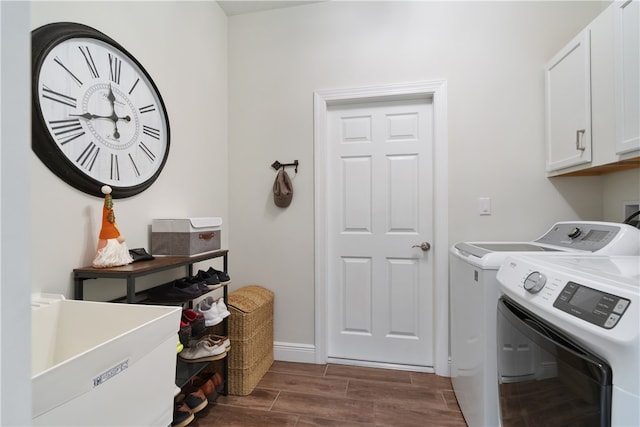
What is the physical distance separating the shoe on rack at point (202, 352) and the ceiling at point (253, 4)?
246cm

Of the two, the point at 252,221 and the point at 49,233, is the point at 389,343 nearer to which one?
the point at 252,221

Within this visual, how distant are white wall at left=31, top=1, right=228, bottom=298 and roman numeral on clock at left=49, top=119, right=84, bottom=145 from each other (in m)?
0.14

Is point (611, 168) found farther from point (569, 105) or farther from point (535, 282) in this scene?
point (535, 282)

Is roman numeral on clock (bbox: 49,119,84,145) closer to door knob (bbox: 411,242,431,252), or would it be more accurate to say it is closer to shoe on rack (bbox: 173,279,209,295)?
shoe on rack (bbox: 173,279,209,295)

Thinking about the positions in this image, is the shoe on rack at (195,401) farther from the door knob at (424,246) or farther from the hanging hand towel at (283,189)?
the door knob at (424,246)

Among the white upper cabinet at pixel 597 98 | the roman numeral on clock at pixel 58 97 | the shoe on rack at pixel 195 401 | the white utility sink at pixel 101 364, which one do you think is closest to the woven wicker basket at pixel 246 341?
the shoe on rack at pixel 195 401

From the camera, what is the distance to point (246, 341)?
1.83m

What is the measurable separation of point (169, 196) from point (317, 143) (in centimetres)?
111

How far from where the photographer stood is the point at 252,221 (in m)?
2.32

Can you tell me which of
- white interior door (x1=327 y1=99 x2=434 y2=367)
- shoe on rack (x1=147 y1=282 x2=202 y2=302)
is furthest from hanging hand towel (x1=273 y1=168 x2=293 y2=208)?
shoe on rack (x1=147 y1=282 x2=202 y2=302)

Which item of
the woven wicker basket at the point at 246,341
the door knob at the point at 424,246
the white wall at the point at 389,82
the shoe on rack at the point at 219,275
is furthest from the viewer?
the door knob at the point at 424,246

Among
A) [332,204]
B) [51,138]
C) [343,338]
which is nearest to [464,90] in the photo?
[332,204]

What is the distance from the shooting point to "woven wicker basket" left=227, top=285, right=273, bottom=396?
181cm

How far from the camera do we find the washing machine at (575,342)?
577mm
